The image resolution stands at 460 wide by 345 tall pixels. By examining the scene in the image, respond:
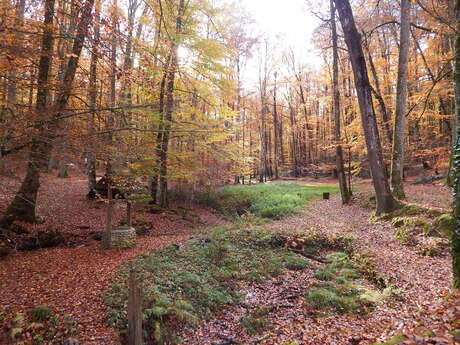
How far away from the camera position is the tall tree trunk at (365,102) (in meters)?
8.66

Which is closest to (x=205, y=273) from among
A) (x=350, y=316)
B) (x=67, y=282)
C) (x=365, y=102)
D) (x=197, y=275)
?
(x=197, y=275)

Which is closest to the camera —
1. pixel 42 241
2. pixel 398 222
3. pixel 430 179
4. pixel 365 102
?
pixel 42 241

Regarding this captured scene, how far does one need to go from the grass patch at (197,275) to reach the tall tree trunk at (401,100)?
16.5 feet

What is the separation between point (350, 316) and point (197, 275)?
118 inches

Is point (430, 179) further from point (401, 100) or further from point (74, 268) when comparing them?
point (74, 268)

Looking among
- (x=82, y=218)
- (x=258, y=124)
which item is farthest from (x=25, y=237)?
(x=258, y=124)

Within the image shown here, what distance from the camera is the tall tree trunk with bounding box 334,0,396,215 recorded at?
341 inches

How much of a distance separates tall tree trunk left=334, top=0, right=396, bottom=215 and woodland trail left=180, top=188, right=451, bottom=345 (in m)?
2.57

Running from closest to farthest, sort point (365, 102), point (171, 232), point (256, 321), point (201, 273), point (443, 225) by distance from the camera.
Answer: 1. point (256, 321)
2. point (201, 273)
3. point (443, 225)
4. point (365, 102)
5. point (171, 232)

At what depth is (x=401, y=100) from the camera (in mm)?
9367

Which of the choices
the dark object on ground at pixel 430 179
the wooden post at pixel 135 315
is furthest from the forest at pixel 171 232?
the dark object on ground at pixel 430 179

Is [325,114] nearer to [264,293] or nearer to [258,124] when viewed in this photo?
[258,124]

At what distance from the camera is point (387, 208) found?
359 inches

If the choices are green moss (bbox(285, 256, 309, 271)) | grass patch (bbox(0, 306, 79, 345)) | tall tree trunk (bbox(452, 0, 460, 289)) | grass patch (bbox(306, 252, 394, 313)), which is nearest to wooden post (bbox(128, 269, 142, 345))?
grass patch (bbox(0, 306, 79, 345))
